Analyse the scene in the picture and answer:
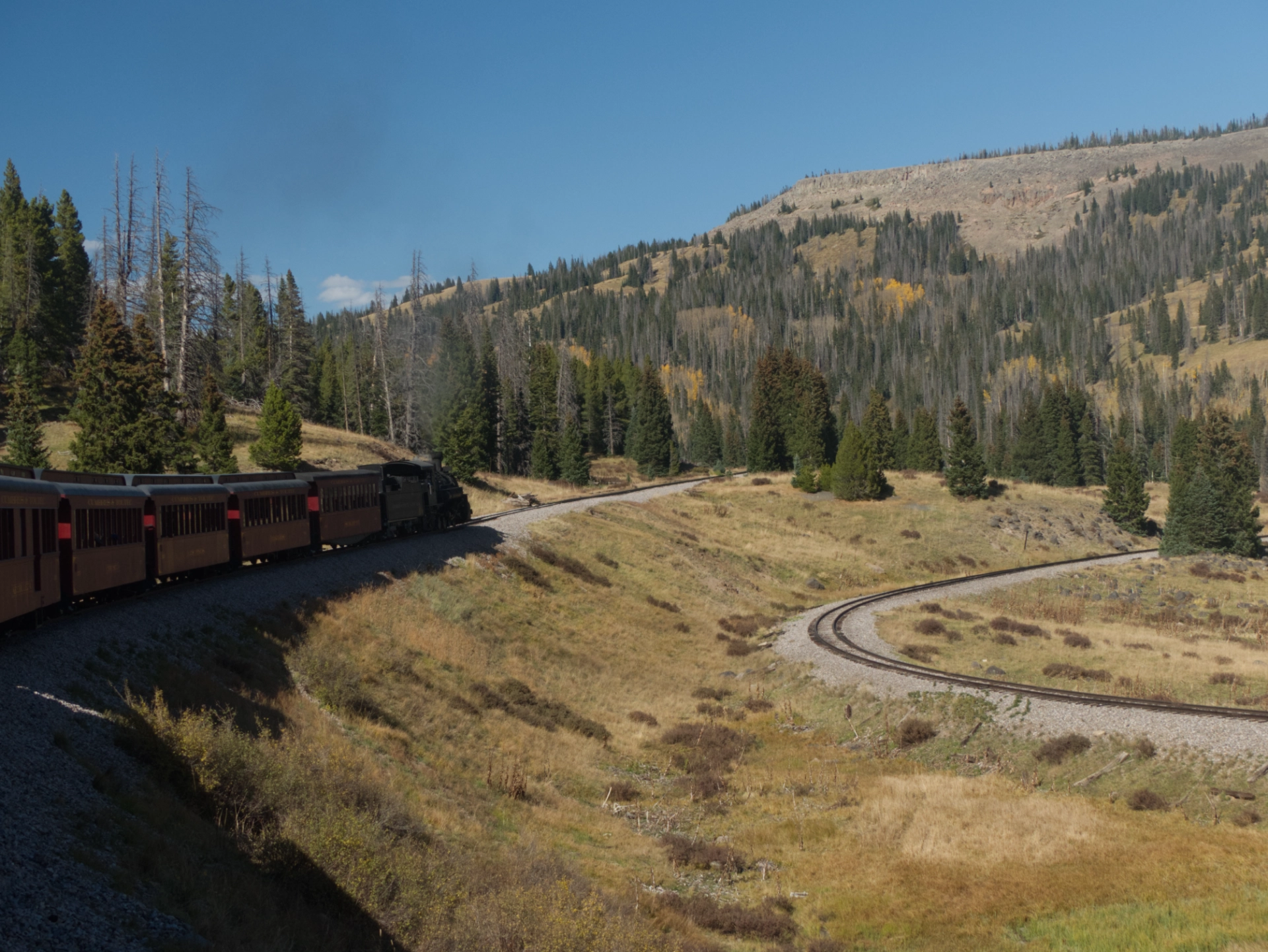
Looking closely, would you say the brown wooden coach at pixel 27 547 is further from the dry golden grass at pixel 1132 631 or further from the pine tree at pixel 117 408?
the pine tree at pixel 117 408

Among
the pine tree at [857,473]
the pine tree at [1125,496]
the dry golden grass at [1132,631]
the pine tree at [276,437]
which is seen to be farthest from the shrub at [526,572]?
the pine tree at [1125,496]

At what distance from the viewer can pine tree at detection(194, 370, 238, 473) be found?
163 ft

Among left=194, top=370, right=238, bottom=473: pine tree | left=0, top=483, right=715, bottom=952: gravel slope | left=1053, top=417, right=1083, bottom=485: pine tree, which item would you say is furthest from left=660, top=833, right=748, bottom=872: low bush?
left=1053, top=417, right=1083, bottom=485: pine tree

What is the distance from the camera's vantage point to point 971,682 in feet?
83.5

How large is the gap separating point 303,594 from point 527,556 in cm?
1717

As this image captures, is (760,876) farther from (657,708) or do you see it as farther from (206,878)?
(657,708)

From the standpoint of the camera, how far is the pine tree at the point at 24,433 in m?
44.6

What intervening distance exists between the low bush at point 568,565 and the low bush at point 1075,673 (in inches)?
794

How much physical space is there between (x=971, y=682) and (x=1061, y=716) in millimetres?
3535

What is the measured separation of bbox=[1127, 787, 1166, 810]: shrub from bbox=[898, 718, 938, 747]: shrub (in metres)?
5.72

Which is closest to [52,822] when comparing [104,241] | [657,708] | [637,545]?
[657,708]

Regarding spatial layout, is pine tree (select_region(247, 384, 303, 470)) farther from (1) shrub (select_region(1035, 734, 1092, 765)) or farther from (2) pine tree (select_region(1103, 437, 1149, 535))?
(2) pine tree (select_region(1103, 437, 1149, 535))

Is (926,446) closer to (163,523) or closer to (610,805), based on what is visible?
(610,805)

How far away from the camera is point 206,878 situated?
365 inches
